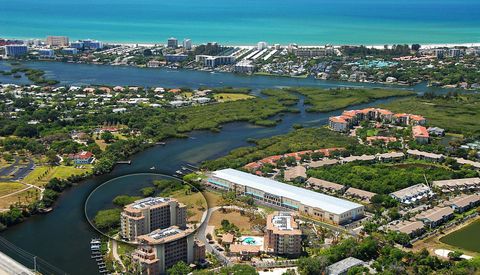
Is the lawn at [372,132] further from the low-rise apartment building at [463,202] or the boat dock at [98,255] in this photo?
the boat dock at [98,255]

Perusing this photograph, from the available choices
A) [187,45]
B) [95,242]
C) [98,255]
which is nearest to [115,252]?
[98,255]

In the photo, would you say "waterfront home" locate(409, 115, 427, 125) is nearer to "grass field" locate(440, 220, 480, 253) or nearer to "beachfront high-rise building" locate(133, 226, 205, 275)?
"grass field" locate(440, 220, 480, 253)

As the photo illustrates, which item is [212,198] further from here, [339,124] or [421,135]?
[421,135]

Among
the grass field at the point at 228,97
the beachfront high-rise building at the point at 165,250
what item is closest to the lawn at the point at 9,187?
A: the beachfront high-rise building at the point at 165,250

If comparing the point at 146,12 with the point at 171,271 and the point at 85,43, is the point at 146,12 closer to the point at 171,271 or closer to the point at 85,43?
the point at 85,43

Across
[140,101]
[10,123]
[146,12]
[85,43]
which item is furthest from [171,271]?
[146,12]

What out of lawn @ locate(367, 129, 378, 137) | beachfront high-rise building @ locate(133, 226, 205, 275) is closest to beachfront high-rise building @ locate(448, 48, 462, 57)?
lawn @ locate(367, 129, 378, 137)
